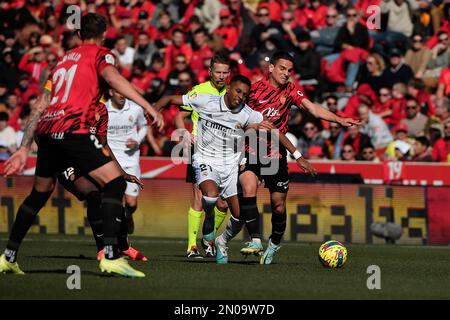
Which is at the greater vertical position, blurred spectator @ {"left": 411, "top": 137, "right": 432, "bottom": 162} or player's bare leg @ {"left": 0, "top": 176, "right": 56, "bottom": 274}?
player's bare leg @ {"left": 0, "top": 176, "right": 56, "bottom": 274}

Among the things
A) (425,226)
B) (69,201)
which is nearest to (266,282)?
(425,226)

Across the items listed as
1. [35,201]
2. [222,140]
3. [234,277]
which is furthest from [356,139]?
[35,201]

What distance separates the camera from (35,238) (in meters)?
18.9

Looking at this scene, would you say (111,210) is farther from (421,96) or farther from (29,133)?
(421,96)

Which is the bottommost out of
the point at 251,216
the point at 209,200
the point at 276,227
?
the point at 276,227

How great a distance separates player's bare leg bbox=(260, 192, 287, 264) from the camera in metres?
13.6

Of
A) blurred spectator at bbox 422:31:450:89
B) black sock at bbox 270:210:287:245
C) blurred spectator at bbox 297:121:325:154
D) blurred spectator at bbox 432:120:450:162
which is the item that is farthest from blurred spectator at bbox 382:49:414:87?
black sock at bbox 270:210:287:245

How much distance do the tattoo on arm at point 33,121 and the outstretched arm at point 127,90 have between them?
0.87 meters

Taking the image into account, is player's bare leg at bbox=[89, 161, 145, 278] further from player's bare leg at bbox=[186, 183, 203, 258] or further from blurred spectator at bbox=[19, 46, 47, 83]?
blurred spectator at bbox=[19, 46, 47, 83]

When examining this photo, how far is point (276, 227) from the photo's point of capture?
44.7 feet

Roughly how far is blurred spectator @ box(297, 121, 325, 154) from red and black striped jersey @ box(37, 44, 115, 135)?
11.1 m

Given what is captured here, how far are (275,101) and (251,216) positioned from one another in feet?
4.89

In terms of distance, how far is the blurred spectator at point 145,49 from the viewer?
25859 mm
